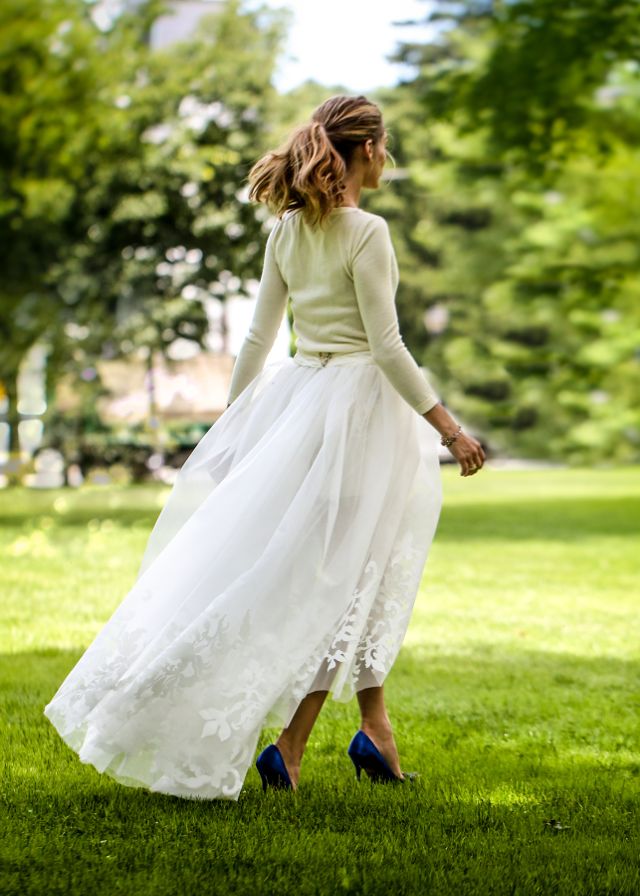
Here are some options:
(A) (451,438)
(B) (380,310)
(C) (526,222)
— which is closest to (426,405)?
(A) (451,438)

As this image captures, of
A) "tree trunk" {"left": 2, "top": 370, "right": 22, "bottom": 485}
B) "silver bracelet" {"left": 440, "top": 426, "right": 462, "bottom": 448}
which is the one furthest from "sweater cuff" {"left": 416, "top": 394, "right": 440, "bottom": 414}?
"tree trunk" {"left": 2, "top": 370, "right": 22, "bottom": 485}

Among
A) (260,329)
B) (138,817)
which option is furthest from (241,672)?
(260,329)

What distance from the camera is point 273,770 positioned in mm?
4336

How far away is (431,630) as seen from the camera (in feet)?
28.2

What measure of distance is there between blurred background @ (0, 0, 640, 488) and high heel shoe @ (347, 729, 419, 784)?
34.4ft

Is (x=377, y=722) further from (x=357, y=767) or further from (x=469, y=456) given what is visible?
(x=469, y=456)

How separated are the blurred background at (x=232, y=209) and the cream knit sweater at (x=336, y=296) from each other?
9990mm

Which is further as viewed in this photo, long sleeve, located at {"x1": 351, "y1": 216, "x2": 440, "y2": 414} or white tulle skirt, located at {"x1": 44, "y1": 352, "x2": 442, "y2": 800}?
long sleeve, located at {"x1": 351, "y1": 216, "x2": 440, "y2": 414}

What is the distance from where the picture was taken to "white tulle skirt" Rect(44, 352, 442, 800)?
13.1ft

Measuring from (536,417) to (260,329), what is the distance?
147 ft

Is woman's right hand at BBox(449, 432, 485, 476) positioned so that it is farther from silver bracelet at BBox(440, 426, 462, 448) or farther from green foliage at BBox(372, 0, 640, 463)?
green foliage at BBox(372, 0, 640, 463)

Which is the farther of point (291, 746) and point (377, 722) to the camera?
point (377, 722)

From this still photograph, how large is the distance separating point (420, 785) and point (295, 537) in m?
0.98

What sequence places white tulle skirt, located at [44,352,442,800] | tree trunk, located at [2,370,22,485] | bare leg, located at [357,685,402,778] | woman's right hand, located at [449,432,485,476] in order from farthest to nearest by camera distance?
tree trunk, located at [2,370,22,485] < bare leg, located at [357,685,402,778] < woman's right hand, located at [449,432,485,476] < white tulle skirt, located at [44,352,442,800]
